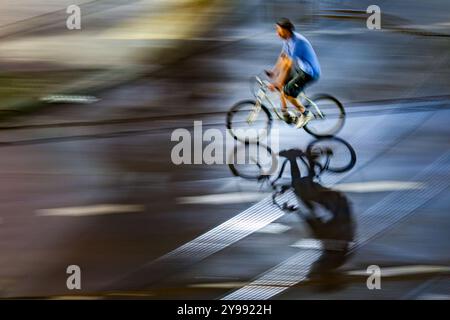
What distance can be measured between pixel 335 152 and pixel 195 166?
6.14ft

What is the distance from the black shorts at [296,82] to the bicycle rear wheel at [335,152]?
74 centimetres

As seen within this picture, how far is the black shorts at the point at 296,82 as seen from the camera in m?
10.5

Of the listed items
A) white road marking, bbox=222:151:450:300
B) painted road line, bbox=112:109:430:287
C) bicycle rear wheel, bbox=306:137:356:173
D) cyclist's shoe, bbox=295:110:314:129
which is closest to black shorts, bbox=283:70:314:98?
cyclist's shoe, bbox=295:110:314:129

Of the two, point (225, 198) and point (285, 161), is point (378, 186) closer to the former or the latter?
point (285, 161)

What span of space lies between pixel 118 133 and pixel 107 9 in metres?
3.30

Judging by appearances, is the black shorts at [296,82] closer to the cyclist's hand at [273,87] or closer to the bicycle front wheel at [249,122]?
the cyclist's hand at [273,87]

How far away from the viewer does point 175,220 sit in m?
9.41

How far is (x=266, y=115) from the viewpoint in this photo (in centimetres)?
1098

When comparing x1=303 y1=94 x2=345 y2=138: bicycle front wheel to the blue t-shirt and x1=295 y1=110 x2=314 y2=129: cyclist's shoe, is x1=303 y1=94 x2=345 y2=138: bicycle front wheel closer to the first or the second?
x1=295 y1=110 x2=314 y2=129: cyclist's shoe

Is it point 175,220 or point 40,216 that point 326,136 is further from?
point 40,216

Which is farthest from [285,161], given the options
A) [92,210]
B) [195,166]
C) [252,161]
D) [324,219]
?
[92,210]

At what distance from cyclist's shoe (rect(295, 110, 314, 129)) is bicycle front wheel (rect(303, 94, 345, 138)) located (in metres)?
0.05

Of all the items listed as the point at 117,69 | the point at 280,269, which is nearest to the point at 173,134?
the point at 117,69

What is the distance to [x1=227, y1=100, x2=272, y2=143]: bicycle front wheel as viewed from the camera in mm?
10891
